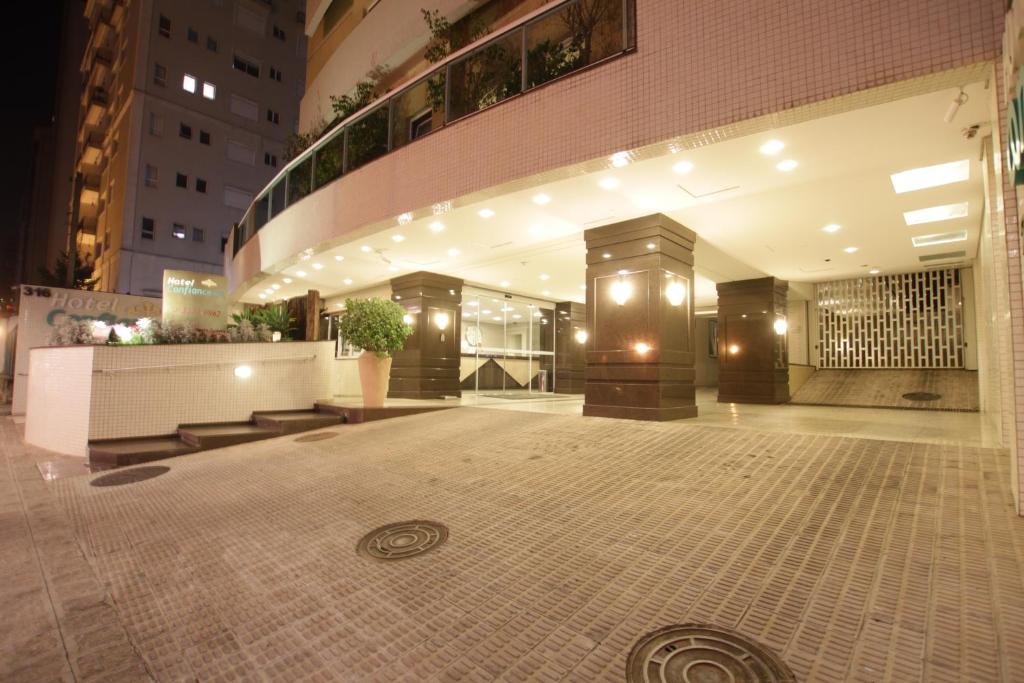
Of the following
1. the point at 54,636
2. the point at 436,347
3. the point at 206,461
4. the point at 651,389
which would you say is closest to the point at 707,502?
the point at 651,389

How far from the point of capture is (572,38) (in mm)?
6488

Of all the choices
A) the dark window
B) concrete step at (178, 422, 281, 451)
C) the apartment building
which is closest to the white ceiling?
concrete step at (178, 422, 281, 451)

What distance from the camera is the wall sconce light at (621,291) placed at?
306 inches

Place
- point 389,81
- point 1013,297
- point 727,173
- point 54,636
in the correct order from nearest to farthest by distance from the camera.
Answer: point 54,636, point 1013,297, point 727,173, point 389,81

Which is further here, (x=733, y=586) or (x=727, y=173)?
(x=727, y=173)

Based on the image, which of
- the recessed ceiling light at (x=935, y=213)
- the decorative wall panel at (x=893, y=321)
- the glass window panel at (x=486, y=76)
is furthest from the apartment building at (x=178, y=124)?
the recessed ceiling light at (x=935, y=213)

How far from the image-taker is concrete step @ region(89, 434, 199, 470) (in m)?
6.50

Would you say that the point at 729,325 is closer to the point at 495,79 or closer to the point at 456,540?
the point at 495,79

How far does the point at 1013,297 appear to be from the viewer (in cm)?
336

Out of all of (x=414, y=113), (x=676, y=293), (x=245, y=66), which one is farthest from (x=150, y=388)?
(x=245, y=66)

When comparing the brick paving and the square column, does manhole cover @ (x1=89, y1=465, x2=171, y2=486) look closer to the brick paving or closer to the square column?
the brick paving

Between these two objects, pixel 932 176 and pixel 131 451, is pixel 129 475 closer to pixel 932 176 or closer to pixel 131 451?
pixel 131 451

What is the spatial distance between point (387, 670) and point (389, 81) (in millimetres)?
13331

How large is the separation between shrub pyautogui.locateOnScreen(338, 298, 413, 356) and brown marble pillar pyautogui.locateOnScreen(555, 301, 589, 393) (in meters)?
8.06
